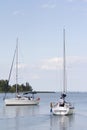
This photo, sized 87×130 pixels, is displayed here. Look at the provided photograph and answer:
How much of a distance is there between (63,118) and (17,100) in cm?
3234

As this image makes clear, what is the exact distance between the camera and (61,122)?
5838 cm

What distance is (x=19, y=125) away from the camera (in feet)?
175

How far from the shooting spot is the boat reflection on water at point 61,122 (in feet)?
173

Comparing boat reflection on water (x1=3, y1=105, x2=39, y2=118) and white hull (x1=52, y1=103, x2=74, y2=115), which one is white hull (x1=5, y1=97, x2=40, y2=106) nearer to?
boat reflection on water (x1=3, y1=105, x2=39, y2=118)

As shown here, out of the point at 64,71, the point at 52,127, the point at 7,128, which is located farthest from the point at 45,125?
the point at 64,71

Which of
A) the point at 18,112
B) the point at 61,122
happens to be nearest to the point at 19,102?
the point at 18,112

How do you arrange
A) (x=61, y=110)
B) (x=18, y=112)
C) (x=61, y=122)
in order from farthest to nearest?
(x=18, y=112) < (x=61, y=110) < (x=61, y=122)

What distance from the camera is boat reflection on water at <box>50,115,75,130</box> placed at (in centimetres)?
5277

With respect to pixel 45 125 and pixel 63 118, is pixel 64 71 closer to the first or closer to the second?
pixel 63 118

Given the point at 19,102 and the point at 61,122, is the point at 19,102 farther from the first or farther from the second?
the point at 61,122

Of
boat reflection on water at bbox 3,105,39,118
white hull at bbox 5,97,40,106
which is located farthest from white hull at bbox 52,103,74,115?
white hull at bbox 5,97,40,106

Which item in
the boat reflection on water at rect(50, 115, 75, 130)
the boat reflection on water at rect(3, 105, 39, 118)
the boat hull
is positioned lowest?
the boat reflection on water at rect(50, 115, 75, 130)

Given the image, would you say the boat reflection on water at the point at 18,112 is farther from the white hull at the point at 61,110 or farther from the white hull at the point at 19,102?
the white hull at the point at 61,110

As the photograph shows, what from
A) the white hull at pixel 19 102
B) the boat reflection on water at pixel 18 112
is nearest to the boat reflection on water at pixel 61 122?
the boat reflection on water at pixel 18 112
